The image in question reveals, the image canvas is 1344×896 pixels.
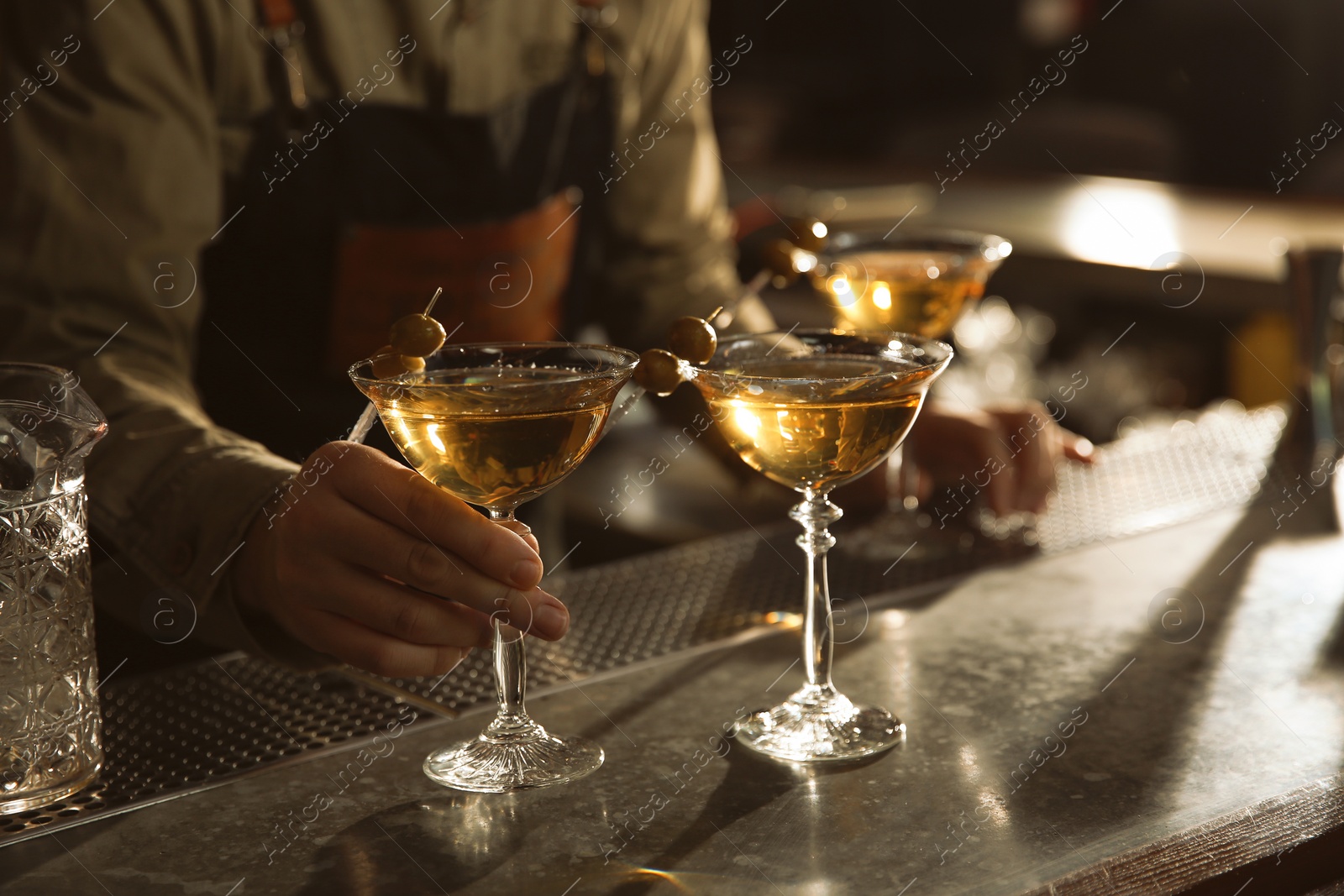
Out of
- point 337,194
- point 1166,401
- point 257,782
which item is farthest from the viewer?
point 1166,401

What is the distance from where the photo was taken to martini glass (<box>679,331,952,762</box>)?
Answer: 38.6 inches

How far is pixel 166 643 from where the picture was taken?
55.1 inches

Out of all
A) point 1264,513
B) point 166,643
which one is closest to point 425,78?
point 166,643

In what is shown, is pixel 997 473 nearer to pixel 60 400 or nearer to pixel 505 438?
pixel 505 438

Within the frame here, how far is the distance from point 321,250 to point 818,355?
2.97ft

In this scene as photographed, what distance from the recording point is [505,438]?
0.94 m

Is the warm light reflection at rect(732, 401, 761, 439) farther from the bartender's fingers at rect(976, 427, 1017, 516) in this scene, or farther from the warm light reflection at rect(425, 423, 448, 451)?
the bartender's fingers at rect(976, 427, 1017, 516)

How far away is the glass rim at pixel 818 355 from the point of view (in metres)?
0.96

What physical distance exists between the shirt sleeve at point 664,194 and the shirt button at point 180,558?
1067 millimetres

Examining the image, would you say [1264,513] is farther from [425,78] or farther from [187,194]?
[187,194]

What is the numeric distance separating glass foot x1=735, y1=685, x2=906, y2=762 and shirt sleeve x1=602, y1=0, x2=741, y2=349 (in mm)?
1073

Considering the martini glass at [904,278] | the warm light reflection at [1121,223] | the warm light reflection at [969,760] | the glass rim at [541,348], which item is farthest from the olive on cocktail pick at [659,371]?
the warm light reflection at [1121,223]

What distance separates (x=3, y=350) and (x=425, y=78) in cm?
69

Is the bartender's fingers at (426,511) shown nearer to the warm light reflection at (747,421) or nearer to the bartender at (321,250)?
the bartender at (321,250)
